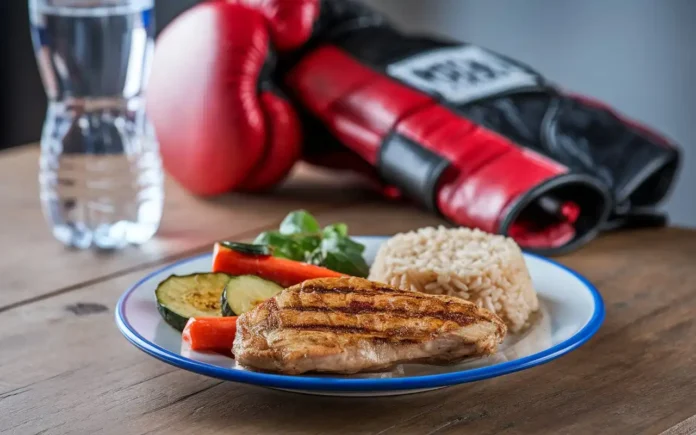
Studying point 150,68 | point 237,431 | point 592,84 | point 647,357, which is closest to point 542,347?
point 647,357

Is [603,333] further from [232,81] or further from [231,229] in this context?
[232,81]

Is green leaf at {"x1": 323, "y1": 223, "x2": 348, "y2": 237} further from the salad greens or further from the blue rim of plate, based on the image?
the blue rim of plate

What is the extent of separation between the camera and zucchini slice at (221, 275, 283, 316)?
3.54 ft

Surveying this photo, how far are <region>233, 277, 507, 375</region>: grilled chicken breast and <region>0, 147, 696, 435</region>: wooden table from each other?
0.06 meters

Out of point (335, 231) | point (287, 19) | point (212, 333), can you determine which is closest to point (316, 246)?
point (335, 231)

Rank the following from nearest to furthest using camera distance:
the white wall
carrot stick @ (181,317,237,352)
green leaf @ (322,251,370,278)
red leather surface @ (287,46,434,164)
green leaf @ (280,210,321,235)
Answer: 1. carrot stick @ (181,317,237,352)
2. green leaf @ (322,251,370,278)
3. green leaf @ (280,210,321,235)
4. red leather surface @ (287,46,434,164)
5. the white wall

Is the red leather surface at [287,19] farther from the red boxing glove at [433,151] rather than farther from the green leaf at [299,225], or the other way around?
the green leaf at [299,225]

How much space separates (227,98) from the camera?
1.74 meters

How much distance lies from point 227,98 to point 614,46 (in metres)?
1.40

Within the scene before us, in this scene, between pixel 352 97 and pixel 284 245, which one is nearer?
pixel 284 245

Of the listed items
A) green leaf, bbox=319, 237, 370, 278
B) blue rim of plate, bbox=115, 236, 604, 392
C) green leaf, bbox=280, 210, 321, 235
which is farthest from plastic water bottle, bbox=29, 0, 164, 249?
blue rim of plate, bbox=115, 236, 604, 392

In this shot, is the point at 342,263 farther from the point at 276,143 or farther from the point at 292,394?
the point at 276,143

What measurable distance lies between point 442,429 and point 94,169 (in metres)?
0.88

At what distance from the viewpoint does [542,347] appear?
106 centimetres
